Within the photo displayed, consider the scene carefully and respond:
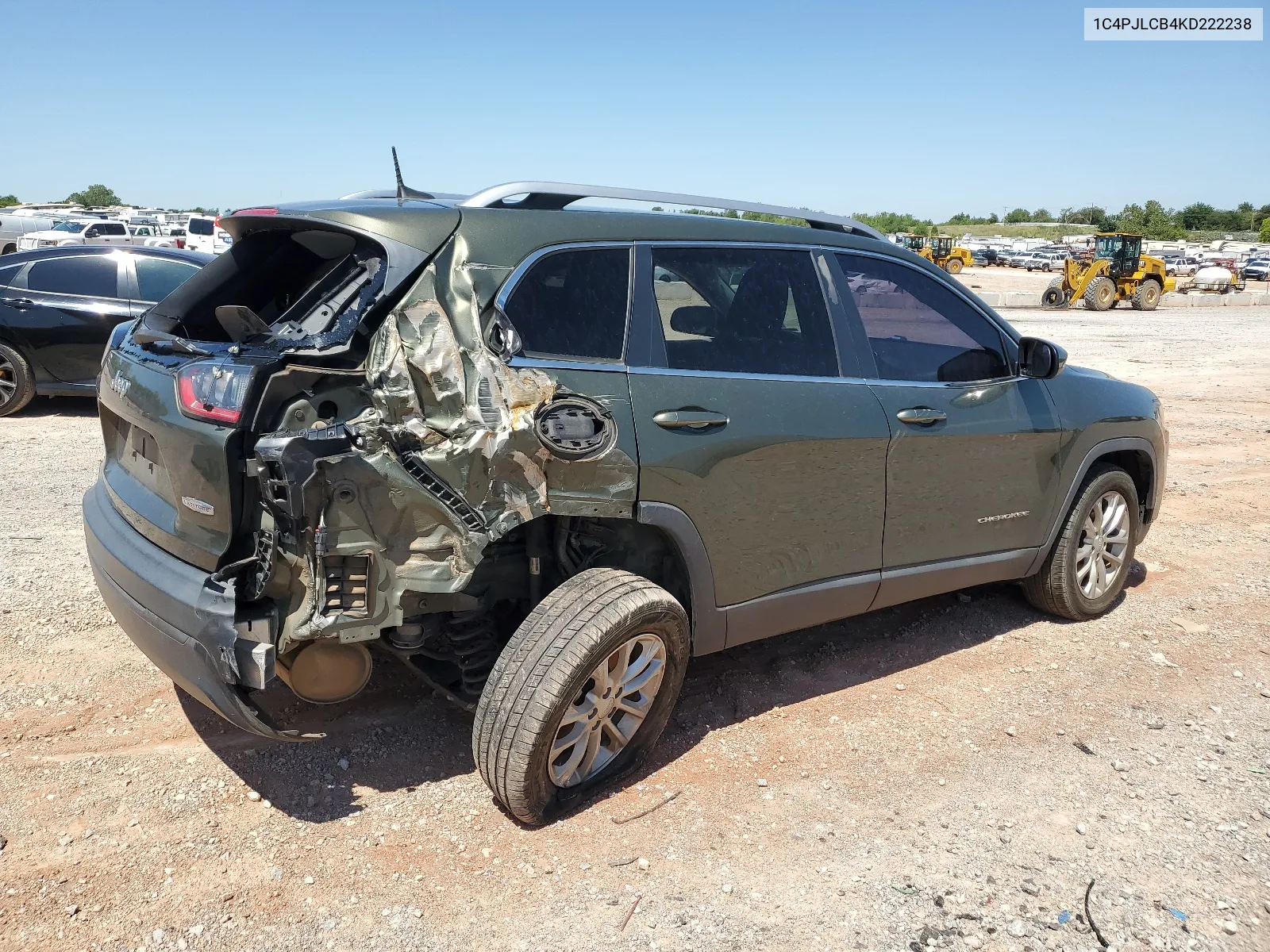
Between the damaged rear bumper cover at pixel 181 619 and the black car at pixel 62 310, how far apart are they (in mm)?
6368

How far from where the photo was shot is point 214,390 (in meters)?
2.85

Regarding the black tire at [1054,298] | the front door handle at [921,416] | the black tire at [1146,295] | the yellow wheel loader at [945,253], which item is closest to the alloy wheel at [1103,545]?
the front door handle at [921,416]

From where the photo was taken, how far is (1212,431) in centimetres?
1013

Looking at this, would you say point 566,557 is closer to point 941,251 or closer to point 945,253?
point 941,251

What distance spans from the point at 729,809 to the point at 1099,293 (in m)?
29.7

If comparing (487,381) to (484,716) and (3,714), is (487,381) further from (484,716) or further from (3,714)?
(3,714)

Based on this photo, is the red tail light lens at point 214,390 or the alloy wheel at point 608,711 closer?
the red tail light lens at point 214,390

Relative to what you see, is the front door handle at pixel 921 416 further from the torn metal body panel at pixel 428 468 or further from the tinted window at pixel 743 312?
the torn metal body panel at pixel 428 468

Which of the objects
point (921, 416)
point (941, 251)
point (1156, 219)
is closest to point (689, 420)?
point (921, 416)

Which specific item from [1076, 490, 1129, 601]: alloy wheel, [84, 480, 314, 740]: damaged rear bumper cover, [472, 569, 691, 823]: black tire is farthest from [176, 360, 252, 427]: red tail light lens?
[1076, 490, 1129, 601]: alloy wheel

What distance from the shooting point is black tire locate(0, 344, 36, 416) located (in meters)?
8.99

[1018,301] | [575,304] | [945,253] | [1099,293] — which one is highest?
[945,253]

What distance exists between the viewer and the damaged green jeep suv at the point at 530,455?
2840 mm

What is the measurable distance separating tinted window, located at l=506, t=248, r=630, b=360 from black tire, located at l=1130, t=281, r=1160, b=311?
3098 centimetres
